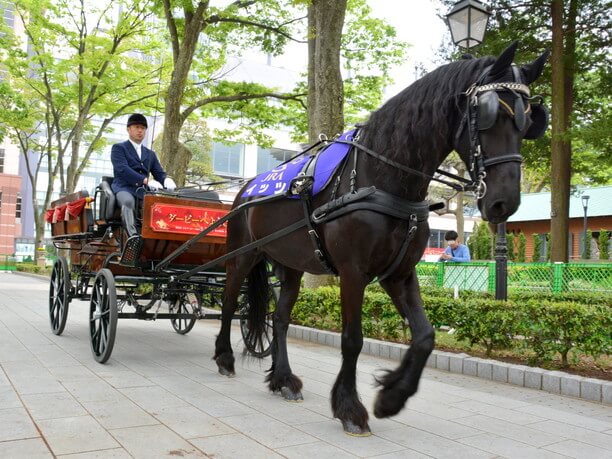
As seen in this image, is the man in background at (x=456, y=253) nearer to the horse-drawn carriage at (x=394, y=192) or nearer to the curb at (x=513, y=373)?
the curb at (x=513, y=373)

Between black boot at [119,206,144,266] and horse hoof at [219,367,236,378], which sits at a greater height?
black boot at [119,206,144,266]

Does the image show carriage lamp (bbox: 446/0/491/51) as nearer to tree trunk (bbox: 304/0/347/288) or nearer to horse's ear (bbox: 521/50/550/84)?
tree trunk (bbox: 304/0/347/288)

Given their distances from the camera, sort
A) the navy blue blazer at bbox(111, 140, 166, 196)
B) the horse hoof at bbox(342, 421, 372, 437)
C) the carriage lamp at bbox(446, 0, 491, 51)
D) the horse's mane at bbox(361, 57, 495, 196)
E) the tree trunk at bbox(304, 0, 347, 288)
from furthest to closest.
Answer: the tree trunk at bbox(304, 0, 347, 288), the carriage lamp at bbox(446, 0, 491, 51), the navy blue blazer at bbox(111, 140, 166, 196), the horse hoof at bbox(342, 421, 372, 437), the horse's mane at bbox(361, 57, 495, 196)

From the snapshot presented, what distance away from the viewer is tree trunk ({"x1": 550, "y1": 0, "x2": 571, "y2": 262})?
15359mm

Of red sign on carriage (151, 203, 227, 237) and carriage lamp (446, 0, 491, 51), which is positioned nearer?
red sign on carriage (151, 203, 227, 237)

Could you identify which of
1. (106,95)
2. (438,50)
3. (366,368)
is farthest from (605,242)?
(366,368)

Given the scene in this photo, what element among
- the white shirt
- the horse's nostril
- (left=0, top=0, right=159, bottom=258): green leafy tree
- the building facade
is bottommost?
the horse's nostril

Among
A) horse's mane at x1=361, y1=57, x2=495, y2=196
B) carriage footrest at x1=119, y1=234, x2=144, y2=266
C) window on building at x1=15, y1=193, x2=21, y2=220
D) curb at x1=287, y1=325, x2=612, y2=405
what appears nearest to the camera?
horse's mane at x1=361, y1=57, x2=495, y2=196

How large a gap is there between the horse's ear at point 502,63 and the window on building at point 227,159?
176 feet

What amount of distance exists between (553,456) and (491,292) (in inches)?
288

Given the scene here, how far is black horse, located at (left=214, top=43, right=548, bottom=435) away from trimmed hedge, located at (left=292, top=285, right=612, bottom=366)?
8.37 ft

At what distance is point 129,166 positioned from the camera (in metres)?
6.29

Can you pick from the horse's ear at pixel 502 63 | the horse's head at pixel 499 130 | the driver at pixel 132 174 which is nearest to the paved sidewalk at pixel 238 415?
the driver at pixel 132 174

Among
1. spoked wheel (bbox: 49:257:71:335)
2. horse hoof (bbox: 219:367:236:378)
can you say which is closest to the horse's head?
horse hoof (bbox: 219:367:236:378)
